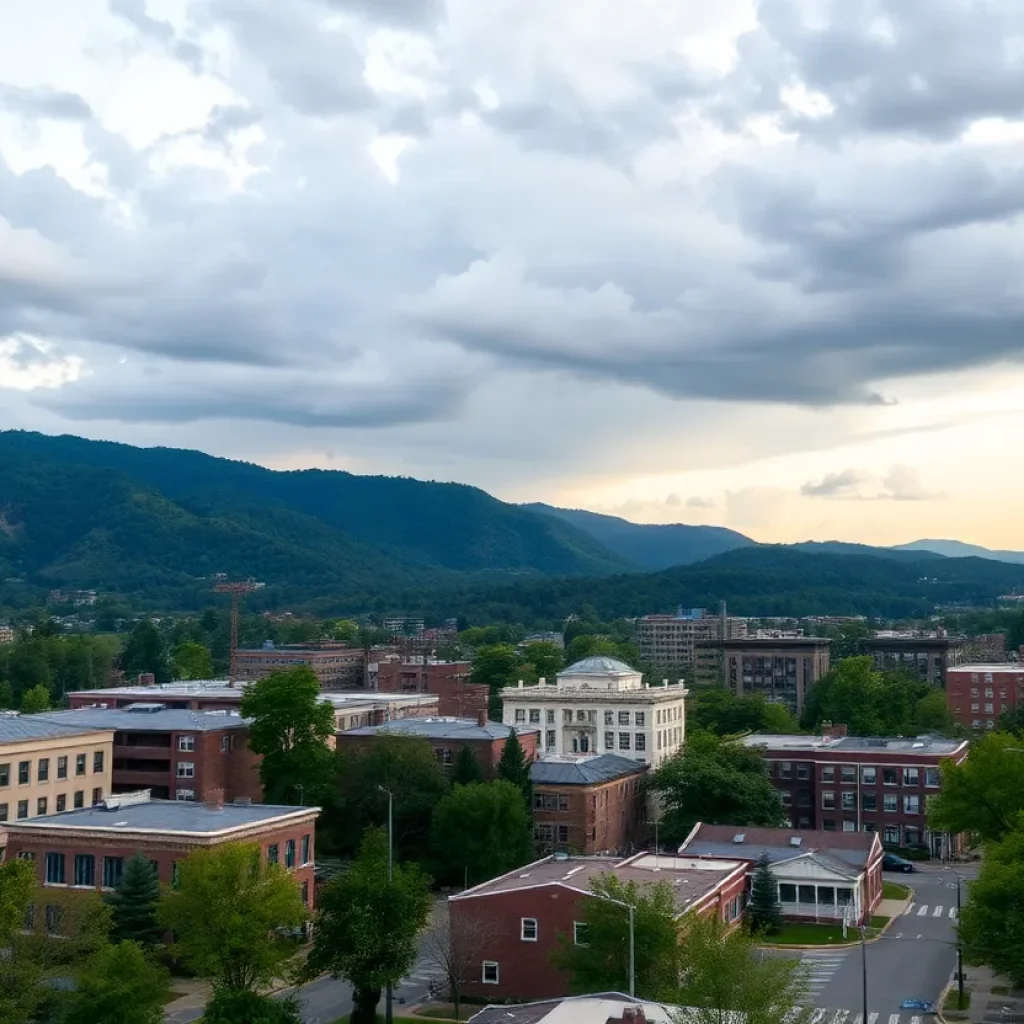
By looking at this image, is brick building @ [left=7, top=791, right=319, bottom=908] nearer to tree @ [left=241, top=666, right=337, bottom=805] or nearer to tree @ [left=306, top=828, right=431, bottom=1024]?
tree @ [left=306, top=828, right=431, bottom=1024]

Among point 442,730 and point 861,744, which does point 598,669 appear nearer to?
point 861,744

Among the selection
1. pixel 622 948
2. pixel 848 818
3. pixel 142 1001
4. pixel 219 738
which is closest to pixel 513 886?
pixel 622 948

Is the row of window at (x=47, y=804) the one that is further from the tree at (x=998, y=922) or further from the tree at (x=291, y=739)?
the tree at (x=998, y=922)

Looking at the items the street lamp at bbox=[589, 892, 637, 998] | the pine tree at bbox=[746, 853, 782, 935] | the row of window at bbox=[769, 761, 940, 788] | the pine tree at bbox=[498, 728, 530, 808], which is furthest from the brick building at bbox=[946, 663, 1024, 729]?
the street lamp at bbox=[589, 892, 637, 998]

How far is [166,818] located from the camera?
236 feet

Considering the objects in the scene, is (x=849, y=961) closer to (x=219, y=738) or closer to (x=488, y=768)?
(x=488, y=768)

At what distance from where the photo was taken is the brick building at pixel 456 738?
97938 millimetres

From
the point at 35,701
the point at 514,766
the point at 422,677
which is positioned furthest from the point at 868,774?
the point at 35,701

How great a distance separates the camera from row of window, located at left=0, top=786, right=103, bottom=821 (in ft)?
267

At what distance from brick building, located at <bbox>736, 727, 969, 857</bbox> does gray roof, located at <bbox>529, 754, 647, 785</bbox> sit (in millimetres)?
14287

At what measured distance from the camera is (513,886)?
2618 inches

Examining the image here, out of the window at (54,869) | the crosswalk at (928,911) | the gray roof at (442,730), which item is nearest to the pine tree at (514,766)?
the gray roof at (442,730)

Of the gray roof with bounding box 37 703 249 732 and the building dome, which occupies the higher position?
the building dome

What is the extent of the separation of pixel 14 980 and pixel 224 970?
9047 millimetres
